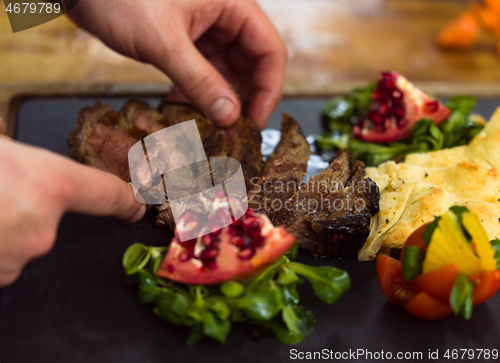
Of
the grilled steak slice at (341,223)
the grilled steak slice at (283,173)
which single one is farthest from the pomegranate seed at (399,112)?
the grilled steak slice at (341,223)

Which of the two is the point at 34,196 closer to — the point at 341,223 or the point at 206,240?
the point at 206,240

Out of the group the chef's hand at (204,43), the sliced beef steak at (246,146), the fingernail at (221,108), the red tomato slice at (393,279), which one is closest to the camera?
the red tomato slice at (393,279)

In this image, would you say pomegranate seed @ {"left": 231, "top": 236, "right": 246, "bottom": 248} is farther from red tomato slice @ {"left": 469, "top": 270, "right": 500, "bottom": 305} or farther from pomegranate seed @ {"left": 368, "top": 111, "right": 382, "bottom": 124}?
pomegranate seed @ {"left": 368, "top": 111, "right": 382, "bottom": 124}

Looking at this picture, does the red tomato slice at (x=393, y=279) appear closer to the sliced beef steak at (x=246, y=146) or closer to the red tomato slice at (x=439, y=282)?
the red tomato slice at (x=439, y=282)

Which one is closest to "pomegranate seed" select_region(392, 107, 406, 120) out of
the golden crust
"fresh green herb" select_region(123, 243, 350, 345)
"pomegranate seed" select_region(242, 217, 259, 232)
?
the golden crust

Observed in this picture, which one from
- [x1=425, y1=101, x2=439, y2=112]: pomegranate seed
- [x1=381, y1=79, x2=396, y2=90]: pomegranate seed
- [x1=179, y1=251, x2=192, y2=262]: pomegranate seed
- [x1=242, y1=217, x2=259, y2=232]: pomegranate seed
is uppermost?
[x1=242, y1=217, x2=259, y2=232]: pomegranate seed

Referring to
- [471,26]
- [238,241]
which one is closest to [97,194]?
[238,241]
